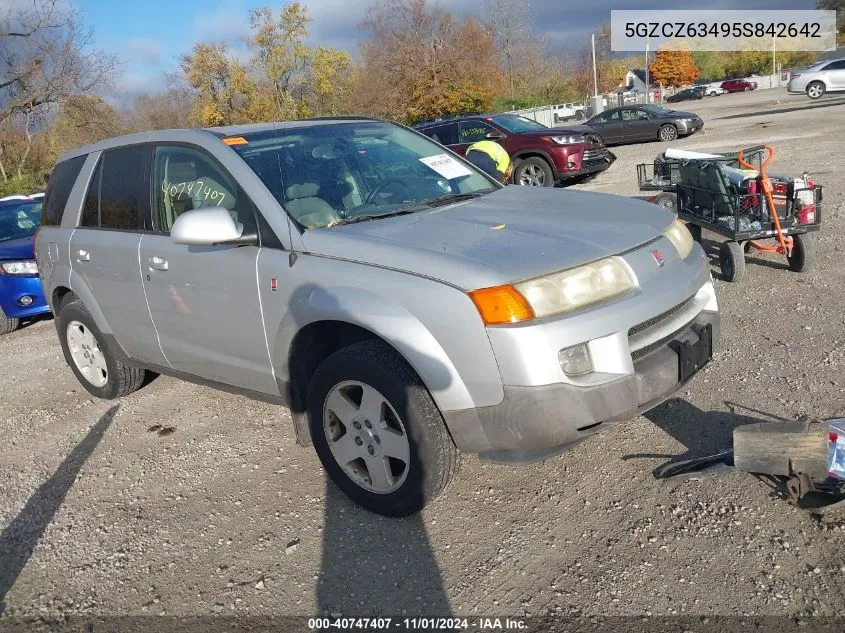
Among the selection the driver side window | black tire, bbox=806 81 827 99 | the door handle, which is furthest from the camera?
black tire, bbox=806 81 827 99

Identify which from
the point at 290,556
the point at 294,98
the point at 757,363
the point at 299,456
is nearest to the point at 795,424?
the point at 757,363

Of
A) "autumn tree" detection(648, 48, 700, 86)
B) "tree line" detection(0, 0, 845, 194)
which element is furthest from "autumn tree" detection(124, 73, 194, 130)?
"autumn tree" detection(648, 48, 700, 86)

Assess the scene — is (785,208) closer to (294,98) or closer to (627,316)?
(627,316)

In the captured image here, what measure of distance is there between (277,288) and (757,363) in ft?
9.85

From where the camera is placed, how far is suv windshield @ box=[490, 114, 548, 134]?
Answer: 14.3 meters

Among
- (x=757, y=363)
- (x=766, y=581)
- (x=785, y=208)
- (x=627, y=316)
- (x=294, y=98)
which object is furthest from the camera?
(x=294, y=98)

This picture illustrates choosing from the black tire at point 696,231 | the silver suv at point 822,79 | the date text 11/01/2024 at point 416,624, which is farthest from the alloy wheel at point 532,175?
the silver suv at point 822,79

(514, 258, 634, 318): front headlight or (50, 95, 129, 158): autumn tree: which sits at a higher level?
→ (50, 95, 129, 158): autumn tree

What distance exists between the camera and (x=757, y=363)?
442 centimetres

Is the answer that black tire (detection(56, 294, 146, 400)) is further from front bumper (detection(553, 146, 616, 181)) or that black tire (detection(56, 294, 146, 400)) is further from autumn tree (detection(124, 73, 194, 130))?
autumn tree (detection(124, 73, 194, 130))

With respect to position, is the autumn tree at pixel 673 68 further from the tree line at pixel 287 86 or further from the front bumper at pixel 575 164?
the front bumper at pixel 575 164

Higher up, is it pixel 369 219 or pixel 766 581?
pixel 369 219

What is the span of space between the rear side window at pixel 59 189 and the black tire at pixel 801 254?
18.9 feet

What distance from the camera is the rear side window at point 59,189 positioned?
16.0 feet
